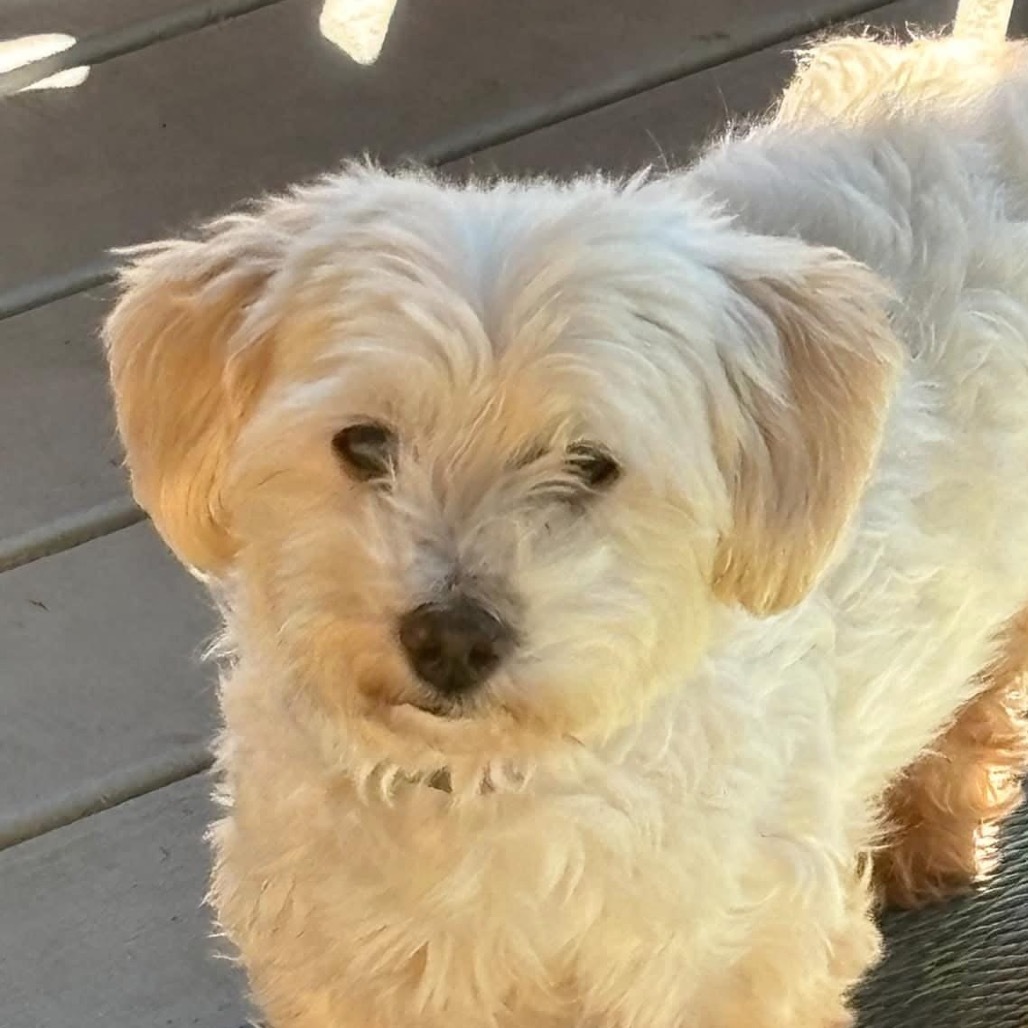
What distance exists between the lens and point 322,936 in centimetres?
114

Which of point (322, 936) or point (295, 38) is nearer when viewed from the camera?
point (322, 936)

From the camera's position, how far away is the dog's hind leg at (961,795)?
61.5 inches

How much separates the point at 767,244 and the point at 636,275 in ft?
0.44

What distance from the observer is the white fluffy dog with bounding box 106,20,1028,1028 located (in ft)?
2.96

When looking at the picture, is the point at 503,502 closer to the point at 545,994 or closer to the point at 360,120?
the point at 545,994

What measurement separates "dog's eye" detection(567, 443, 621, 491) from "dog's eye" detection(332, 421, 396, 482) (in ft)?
0.32

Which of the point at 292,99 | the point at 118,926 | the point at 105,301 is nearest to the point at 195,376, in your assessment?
the point at 118,926

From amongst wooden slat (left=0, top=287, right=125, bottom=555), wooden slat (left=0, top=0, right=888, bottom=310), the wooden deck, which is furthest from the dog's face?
wooden slat (left=0, top=0, right=888, bottom=310)

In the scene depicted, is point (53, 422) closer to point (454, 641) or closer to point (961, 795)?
point (961, 795)

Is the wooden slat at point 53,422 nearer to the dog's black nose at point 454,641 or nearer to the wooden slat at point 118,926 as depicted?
the wooden slat at point 118,926

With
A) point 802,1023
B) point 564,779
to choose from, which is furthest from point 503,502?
point 802,1023

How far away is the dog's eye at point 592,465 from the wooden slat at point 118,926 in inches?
32.3

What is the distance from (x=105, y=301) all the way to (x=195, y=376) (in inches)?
41.6

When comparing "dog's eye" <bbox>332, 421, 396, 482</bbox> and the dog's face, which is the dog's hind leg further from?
"dog's eye" <bbox>332, 421, 396, 482</bbox>
